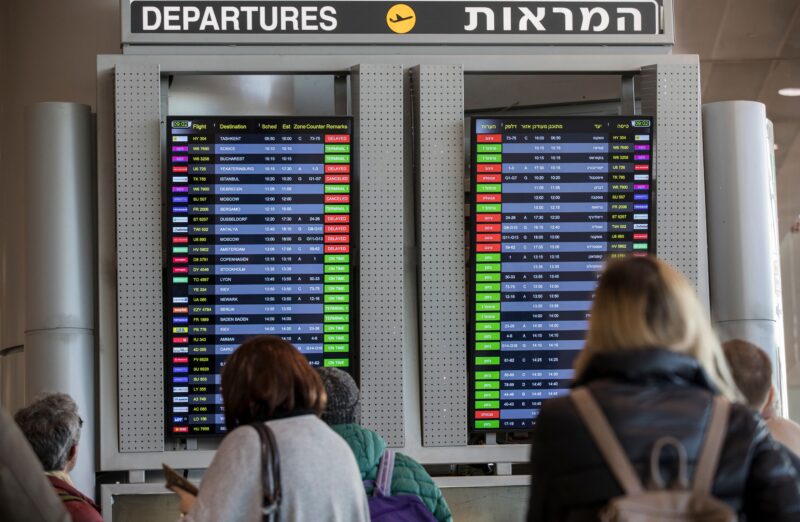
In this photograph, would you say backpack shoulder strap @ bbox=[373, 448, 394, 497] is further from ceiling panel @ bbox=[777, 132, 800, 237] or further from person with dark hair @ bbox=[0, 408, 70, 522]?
ceiling panel @ bbox=[777, 132, 800, 237]

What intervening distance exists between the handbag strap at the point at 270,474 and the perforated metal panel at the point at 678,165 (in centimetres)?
333

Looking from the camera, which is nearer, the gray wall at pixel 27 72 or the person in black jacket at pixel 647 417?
the person in black jacket at pixel 647 417

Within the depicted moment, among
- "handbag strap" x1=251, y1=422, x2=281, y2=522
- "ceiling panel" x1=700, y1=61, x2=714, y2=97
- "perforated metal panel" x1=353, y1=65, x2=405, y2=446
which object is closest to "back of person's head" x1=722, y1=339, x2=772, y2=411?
"handbag strap" x1=251, y1=422, x2=281, y2=522

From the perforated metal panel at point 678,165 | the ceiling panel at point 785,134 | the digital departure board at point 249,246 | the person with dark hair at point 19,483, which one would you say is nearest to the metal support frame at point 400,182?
the perforated metal panel at point 678,165

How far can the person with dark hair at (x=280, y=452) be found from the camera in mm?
3432

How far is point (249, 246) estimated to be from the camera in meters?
6.09

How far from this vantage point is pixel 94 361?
6.26m

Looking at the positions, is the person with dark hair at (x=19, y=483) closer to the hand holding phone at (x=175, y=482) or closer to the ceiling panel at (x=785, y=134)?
the hand holding phone at (x=175, y=482)

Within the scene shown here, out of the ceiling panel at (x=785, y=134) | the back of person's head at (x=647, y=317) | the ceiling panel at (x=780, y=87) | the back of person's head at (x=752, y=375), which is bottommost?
the back of person's head at (x=752, y=375)

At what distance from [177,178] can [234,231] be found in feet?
1.20

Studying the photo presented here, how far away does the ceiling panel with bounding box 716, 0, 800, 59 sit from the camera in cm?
1353

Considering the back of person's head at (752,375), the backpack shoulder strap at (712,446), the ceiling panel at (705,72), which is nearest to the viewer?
the backpack shoulder strap at (712,446)

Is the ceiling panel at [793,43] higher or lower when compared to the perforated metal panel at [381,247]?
higher

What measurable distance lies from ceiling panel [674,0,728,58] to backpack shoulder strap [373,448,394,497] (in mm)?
9645
